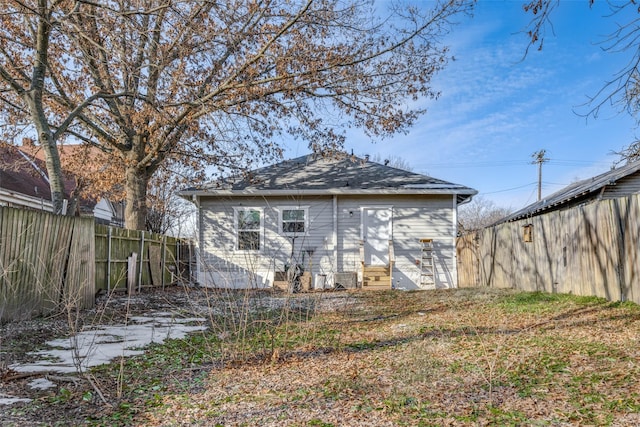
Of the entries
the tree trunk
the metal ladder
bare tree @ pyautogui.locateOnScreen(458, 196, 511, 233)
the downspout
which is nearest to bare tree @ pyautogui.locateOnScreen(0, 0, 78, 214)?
the tree trunk

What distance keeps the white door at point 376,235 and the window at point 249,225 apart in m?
3.08

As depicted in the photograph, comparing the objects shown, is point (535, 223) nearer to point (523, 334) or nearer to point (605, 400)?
point (523, 334)

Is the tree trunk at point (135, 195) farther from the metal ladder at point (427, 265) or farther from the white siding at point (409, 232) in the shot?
the metal ladder at point (427, 265)

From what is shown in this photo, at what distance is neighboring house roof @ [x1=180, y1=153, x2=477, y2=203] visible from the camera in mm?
12016

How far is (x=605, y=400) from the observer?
2723mm

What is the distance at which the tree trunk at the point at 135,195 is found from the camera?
11500mm

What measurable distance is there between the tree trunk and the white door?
6.23 meters

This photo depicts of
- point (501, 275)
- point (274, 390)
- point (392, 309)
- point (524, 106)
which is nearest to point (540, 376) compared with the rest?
point (274, 390)

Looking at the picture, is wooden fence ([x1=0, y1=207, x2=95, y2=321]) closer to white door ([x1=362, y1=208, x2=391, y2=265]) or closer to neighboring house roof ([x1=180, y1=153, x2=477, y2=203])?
neighboring house roof ([x1=180, y1=153, x2=477, y2=203])

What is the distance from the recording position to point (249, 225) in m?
12.4

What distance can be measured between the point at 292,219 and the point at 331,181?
1.66 meters

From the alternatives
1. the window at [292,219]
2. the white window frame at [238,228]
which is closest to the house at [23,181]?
the white window frame at [238,228]

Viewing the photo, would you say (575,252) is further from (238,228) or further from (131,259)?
(131,259)

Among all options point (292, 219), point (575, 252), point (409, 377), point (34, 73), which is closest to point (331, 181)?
point (292, 219)
